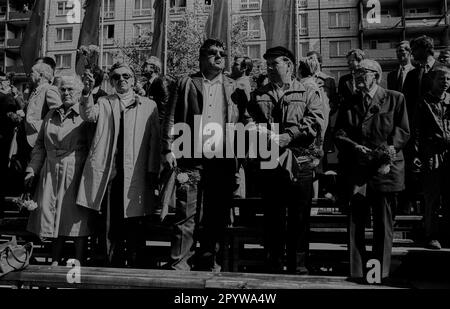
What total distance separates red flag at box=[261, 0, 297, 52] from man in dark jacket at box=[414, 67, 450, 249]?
5.99 metres

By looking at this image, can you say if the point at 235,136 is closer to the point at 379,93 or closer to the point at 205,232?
the point at 205,232

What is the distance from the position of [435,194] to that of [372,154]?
1.39 metres

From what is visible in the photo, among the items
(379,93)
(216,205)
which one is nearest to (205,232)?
(216,205)

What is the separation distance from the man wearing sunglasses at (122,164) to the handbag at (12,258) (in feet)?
2.43

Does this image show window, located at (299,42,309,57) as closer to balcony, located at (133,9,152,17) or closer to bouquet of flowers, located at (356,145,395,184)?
balcony, located at (133,9,152,17)

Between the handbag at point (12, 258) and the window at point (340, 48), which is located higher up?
the window at point (340, 48)

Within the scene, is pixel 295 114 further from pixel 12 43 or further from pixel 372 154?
pixel 12 43

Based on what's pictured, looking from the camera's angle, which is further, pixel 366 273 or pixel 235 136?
pixel 235 136

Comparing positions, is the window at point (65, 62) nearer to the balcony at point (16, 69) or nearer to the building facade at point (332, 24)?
the building facade at point (332, 24)

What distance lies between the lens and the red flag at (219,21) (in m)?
12.1

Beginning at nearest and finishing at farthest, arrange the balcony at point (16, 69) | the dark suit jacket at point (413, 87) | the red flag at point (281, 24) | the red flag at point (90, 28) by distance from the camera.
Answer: the dark suit jacket at point (413, 87) → the red flag at point (281, 24) → the red flag at point (90, 28) → the balcony at point (16, 69)

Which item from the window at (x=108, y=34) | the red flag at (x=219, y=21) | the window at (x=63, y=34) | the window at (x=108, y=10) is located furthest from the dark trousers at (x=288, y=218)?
the window at (x=63, y=34)

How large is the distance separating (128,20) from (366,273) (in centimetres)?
3938

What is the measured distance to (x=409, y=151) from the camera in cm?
523
